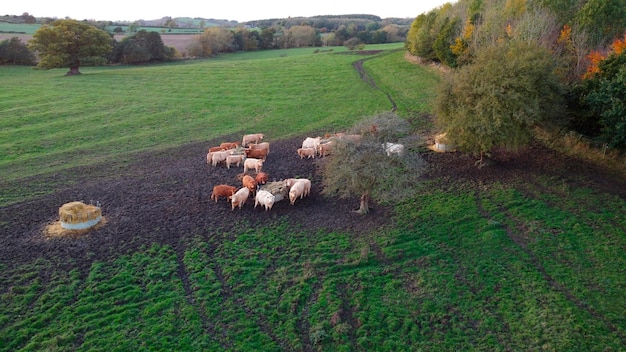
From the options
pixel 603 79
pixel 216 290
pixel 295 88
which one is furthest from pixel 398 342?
pixel 295 88

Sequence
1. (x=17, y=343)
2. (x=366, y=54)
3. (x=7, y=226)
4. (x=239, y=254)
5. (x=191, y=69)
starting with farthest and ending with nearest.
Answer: (x=366, y=54)
(x=191, y=69)
(x=7, y=226)
(x=239, y=254)
(x=17, y=343)

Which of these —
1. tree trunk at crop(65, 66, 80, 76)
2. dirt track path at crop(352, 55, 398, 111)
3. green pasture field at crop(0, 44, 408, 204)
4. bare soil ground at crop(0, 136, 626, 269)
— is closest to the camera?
bare soil ground at crop(0, 136, 626, 269)

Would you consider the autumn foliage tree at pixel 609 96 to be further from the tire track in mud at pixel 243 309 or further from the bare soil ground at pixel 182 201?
the tire track in mud at pixel 243 309

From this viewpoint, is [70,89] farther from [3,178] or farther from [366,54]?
[366,54]

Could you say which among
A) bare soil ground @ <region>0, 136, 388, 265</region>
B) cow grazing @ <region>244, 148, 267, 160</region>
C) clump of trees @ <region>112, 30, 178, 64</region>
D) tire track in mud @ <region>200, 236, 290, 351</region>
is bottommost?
tire track in mud @ <region>200, 236, 290, 351</region>

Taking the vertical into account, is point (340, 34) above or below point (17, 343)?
above

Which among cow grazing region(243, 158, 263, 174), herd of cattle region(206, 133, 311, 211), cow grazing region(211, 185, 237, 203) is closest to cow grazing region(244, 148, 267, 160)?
herd of cattle region(206, 133, 311, 211)

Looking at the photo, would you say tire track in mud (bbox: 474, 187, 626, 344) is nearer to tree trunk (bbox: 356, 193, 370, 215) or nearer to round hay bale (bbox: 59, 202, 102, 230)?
tree trunk (bbox: 356, 193, 370, 215)
